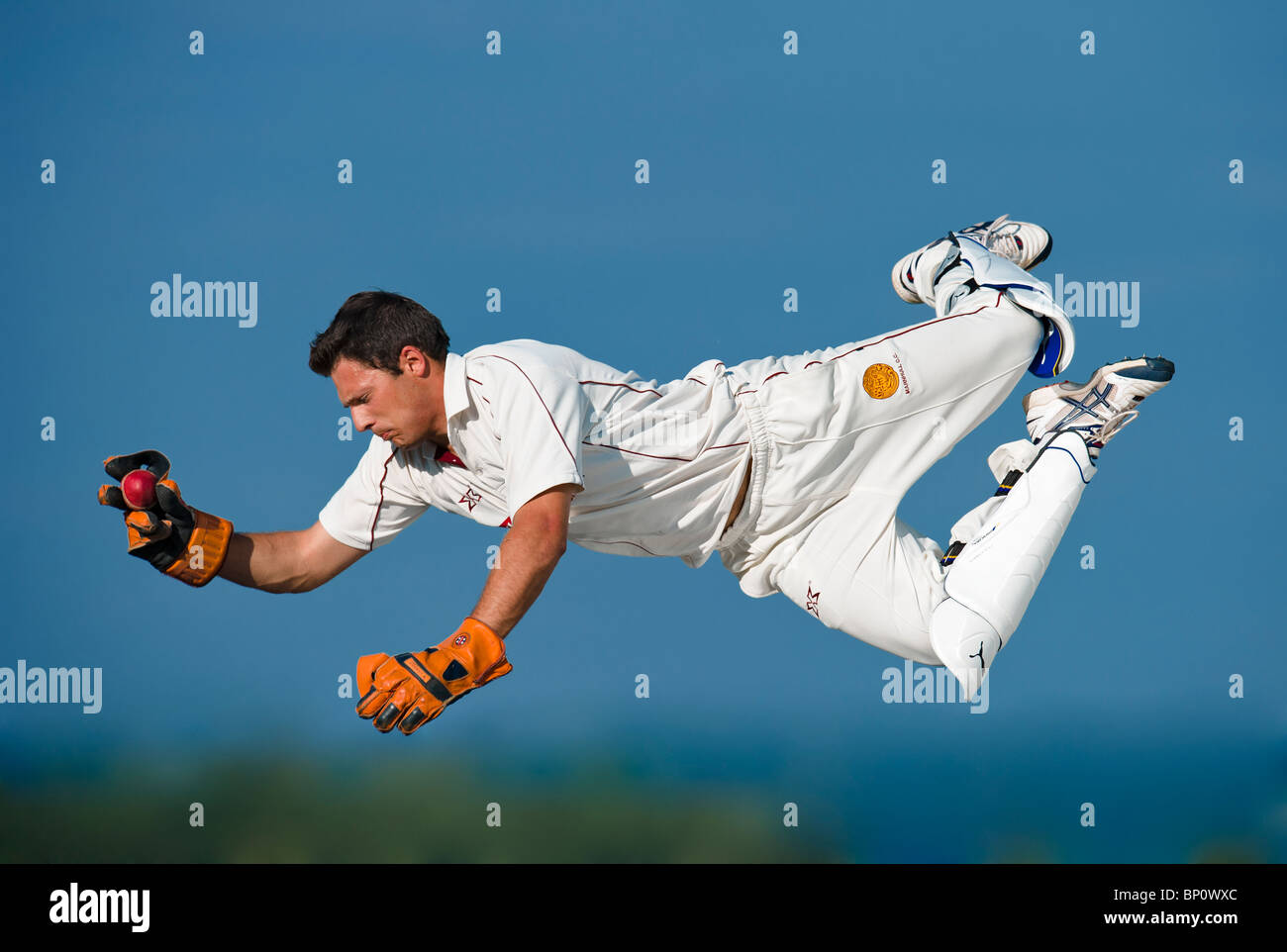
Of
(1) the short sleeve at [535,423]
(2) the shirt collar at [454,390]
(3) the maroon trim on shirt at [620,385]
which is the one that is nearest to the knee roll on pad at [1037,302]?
(3) the maroon trim on shirt at [620,385]

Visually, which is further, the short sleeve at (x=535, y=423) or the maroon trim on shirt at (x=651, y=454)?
the maroon trim on shirt at (x=651, y=454)

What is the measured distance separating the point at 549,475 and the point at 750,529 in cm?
109

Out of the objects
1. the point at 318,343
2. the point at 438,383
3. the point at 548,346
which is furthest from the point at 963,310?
the point at 318,343

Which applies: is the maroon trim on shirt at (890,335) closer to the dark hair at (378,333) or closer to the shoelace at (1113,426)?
the shoelace at (1113,426)

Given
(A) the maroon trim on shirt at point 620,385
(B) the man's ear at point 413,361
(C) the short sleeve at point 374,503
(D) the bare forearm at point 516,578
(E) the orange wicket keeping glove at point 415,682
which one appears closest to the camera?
(E) the orange wicket keeping glove at point 415,682

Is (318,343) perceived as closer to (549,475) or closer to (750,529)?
(549,475)

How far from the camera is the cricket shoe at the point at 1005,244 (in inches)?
196

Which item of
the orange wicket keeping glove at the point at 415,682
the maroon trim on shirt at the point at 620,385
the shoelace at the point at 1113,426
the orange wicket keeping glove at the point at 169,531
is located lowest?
the orange wicket keeping glove at the point at 415,682

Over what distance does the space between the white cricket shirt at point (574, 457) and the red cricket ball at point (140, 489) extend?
21.0 inches

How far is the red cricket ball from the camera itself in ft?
14.1

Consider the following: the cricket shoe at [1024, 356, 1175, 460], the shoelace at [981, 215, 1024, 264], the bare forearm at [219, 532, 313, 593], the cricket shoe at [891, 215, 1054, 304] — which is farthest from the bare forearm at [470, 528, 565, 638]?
the shoelace at [981, 215, 1024, 264]

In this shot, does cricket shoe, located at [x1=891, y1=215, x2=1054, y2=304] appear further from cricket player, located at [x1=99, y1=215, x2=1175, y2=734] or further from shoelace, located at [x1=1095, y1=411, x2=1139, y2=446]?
shoelace, located at [x1=1095, y1=411, x2=1139, y2=446]

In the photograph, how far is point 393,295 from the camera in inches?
159

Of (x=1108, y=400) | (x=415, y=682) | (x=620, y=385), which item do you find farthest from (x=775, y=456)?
(x=415, y=682)
